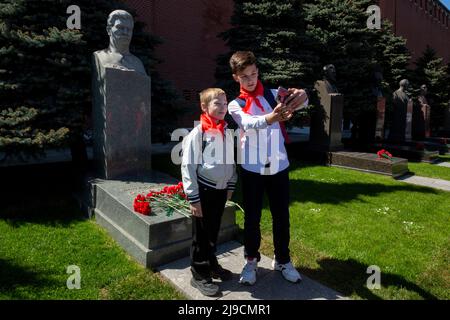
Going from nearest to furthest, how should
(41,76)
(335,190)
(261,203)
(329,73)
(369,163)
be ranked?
(261,203)
(41,76)
(335,190)
(369,163)
(329,73)

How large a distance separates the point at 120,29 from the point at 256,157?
363 cm

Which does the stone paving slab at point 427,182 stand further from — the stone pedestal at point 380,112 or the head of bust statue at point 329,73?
the stone pedestal at point 380,112

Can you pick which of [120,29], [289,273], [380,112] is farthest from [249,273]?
[380,112]

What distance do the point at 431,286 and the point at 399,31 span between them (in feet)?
110

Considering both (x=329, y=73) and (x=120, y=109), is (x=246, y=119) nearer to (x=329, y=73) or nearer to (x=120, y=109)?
(x=120, y=109)

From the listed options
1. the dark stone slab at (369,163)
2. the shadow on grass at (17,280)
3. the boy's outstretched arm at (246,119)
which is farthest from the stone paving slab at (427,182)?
the shadow on grass at (17,280)

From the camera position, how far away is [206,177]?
2.88 m

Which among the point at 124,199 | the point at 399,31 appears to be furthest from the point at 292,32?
the point at 399,31

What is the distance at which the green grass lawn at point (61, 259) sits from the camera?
10.3 ft

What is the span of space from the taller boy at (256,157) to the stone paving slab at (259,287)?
0.30 feet

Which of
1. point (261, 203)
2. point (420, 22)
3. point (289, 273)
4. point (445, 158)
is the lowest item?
point (289, 273)

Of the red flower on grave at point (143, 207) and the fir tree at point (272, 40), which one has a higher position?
the fir tree at point (272, 40)

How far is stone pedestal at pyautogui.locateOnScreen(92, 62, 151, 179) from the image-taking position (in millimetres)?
5105

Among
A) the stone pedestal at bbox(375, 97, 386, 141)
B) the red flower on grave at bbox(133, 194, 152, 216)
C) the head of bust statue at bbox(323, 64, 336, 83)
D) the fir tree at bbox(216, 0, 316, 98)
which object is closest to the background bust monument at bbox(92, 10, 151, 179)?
the red flower on grave at bbox(133, 194, 152, 216)
